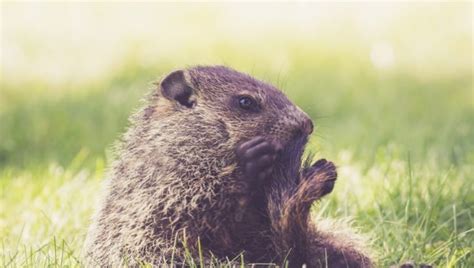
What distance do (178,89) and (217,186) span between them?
642 mm

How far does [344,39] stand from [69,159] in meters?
4.56

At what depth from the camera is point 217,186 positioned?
423cm

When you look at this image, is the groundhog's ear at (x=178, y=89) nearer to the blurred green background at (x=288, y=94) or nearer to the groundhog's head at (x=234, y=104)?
the groundhog's head at (x=234, y=104)

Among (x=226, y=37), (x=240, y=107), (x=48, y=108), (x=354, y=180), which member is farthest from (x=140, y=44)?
(x=240, y=107)

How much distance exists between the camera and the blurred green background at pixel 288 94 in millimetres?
5344

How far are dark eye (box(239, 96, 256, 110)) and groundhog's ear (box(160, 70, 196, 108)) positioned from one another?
272mm

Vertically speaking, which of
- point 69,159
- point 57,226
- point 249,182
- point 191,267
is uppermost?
point 249,182

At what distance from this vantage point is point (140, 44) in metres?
10.6

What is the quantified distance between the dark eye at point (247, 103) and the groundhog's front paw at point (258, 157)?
303mm

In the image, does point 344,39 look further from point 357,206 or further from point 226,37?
point 357,206

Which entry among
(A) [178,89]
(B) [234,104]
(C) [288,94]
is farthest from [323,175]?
(C) [288,94]

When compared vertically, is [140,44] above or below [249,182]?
below

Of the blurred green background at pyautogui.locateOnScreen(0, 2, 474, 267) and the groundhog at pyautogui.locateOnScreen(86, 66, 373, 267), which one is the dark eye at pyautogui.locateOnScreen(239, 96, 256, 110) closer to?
the groundhog at pyautogui.locateOnScreen(86, 66, 373, 267)

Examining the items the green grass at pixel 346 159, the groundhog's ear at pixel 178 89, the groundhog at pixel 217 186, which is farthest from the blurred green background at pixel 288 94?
the groundhog's ear at pixel 178 89
